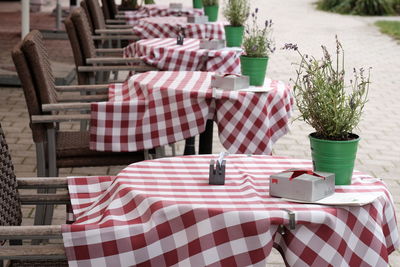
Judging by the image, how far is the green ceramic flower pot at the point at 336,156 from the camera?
2.95 metres

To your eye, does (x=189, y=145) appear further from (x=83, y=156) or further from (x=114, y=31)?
(x=114, y=31)

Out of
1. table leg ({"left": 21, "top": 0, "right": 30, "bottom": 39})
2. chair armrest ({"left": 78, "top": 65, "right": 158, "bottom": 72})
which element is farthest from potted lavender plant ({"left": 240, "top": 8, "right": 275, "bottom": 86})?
table leg ({"left": 21, "top": 0, "right": 30, "bottom": 39})

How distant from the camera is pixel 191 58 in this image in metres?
6.28

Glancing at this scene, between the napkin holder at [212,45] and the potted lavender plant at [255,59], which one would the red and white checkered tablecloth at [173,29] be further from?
the potted lavender plant at [255,59]

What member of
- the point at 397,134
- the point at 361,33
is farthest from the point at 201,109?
the point at 361,33

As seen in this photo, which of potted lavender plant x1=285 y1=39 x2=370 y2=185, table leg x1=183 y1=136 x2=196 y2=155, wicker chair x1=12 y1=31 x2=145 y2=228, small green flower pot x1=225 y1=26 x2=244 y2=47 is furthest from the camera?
small green flower pot x1=225 y1=26 x2=244 y2=47

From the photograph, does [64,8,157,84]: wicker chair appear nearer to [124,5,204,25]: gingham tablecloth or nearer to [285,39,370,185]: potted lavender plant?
[124,5,204,25]: gingham tablecloth

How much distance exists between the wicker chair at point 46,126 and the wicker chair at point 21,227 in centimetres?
110

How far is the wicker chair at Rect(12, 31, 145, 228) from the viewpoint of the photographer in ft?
14.6

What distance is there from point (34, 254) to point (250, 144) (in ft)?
7.36

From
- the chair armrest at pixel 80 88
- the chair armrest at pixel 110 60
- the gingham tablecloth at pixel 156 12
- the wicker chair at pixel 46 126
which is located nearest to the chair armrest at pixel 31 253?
the wicker chair at pixel 46 126

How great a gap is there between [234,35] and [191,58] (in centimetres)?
37

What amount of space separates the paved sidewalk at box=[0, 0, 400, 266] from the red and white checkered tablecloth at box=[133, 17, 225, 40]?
3.50 ft

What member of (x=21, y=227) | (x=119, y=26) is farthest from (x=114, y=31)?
(x=21, y=227)
